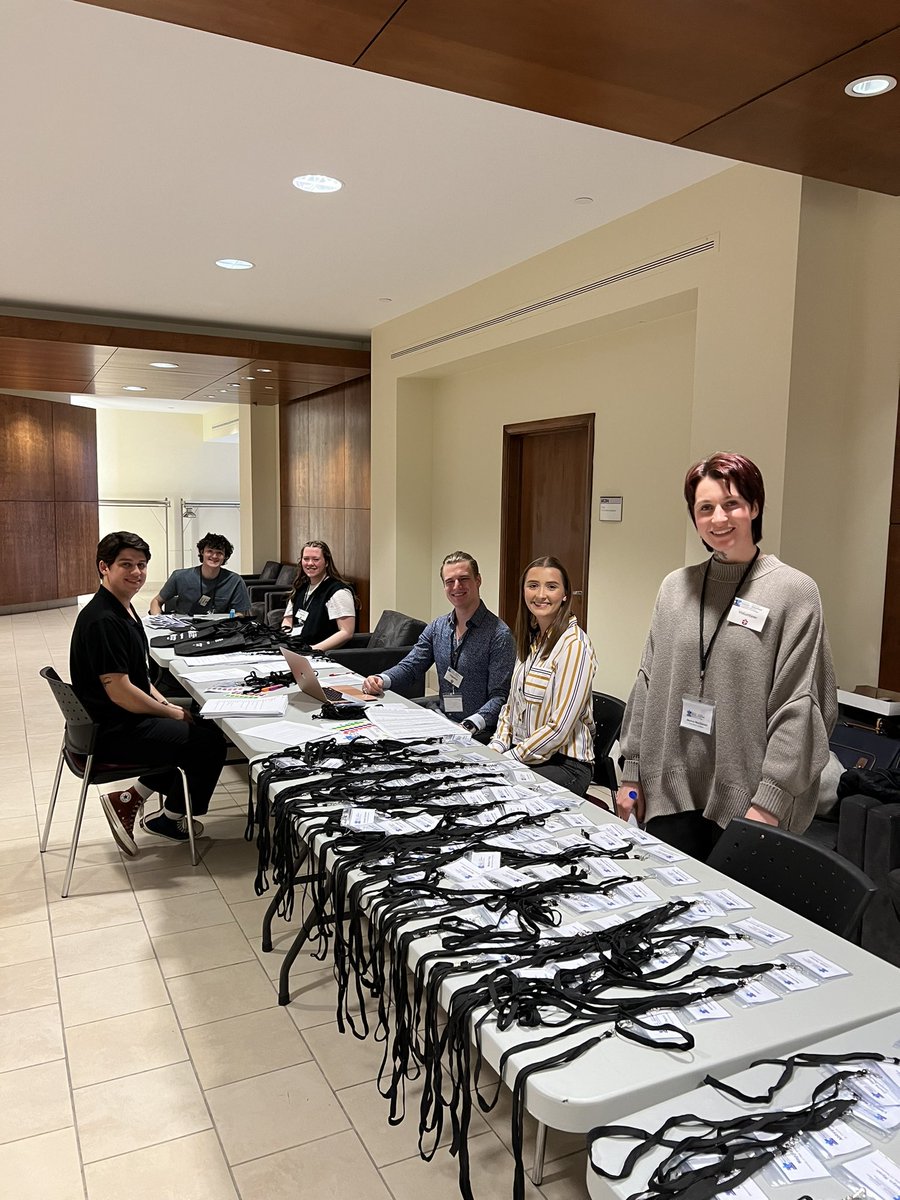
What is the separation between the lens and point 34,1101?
2266 mm

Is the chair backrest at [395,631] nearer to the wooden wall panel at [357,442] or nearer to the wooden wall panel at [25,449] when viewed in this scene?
the wooden wall panel at [357,442]

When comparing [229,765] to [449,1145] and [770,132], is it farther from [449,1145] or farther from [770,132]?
A: [770,132]

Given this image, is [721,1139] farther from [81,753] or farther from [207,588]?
[207,588]

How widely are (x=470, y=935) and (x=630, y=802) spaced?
0.99m

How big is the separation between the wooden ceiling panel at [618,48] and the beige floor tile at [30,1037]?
2.86 m

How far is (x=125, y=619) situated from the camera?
11.6ft

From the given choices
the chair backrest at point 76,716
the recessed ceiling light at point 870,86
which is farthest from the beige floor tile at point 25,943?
the recessed ceiling light at point 870,86

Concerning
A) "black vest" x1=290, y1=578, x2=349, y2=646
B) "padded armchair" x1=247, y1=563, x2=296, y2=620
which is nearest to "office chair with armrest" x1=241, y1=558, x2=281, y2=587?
"padded armchair" x1=247, y1=563, x2=296, y2=620

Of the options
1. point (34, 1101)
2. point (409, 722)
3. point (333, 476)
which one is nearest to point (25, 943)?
point (34, 1101)

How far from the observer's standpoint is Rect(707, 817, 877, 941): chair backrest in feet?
5.88

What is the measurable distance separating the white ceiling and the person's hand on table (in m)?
2.53

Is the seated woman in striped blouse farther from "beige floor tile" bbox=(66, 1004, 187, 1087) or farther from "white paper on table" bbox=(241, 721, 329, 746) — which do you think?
"beige floor tile" bbox=(66, 1004, 187, 1087)

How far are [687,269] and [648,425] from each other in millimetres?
1221

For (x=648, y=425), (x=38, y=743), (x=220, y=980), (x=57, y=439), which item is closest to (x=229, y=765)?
(x=38, y=743)
